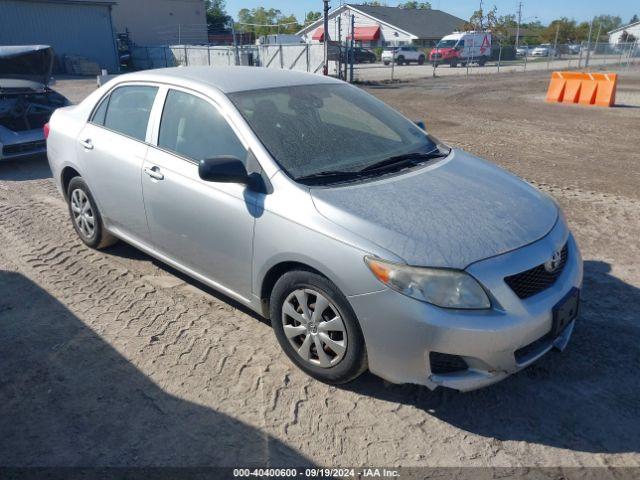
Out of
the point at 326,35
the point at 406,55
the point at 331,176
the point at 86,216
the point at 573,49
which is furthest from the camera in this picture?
the point at 573,49

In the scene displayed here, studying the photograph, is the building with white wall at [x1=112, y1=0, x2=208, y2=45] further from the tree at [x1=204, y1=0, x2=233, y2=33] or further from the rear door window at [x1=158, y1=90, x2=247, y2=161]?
the rear door window at [x1=158, y1=90, x2=247, y2=161]

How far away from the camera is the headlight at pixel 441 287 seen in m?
2.62

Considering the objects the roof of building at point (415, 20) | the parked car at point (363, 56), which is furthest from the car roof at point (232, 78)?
the roof of building at point (415, 20)

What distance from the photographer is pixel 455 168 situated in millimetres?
3689

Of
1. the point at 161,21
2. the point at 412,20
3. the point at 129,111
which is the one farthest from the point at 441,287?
the point at 412,20

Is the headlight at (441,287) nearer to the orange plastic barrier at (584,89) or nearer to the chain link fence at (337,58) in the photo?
the chain link fence at (337,58)

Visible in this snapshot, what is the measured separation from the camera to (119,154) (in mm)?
4215

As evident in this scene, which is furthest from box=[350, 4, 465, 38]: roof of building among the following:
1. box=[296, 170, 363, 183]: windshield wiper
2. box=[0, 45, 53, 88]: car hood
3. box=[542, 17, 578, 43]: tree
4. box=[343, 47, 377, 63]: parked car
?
box=[296, 170, 363, 183]: windshield wiper

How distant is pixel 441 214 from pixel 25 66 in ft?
28.2

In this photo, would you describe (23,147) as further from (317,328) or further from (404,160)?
(317,328)

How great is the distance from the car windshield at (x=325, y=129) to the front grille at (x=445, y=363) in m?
1.31

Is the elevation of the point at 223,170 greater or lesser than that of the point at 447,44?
lesser

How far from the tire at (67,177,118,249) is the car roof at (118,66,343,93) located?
43.8 inches

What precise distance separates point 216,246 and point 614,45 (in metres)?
46.0
